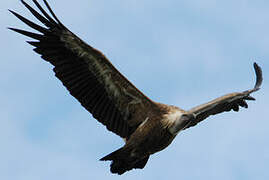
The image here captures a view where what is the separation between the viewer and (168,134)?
12.1 m

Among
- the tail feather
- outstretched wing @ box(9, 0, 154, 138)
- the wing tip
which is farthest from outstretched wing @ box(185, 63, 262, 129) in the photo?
the tail feather

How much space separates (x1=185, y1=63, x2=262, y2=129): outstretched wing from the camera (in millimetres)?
12281

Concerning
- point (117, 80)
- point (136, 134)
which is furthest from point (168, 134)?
point (117, 80)

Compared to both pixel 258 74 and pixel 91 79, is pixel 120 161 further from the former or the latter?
pixel 258 74

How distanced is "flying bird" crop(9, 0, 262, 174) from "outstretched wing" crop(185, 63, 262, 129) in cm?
2

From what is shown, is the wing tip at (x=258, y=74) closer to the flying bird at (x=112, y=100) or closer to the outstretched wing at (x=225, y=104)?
the outstretched wing at (x=225, y=104)

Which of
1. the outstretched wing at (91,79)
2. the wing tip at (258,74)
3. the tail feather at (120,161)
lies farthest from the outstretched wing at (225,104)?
the tail feather at (120,161)

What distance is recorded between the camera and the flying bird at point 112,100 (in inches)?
476

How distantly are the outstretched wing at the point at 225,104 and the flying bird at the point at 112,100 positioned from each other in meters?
0.02

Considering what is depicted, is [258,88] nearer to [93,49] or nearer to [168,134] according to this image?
[168,134]

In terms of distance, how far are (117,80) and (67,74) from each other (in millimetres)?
986

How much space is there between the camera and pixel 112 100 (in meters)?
12.7

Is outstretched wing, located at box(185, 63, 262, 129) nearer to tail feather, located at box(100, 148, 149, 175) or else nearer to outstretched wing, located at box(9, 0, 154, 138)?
outstretched wing, located at box(9, 0, 154, 138)

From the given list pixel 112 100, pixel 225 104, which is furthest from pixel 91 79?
pixel 225 104
